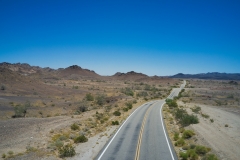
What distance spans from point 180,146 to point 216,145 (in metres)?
3.44

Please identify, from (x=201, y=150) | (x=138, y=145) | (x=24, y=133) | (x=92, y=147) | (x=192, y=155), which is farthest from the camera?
(x=24, y=133)

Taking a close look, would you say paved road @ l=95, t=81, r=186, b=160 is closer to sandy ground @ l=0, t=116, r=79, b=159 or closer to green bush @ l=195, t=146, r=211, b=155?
green bush @ l=195, t=146, r=211, b=155

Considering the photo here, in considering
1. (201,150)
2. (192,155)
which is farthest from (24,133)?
(201,150)

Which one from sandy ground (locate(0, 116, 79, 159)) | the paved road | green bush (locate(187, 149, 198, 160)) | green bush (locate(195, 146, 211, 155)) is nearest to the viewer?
green bush (locate(187, 149, 198, 160))

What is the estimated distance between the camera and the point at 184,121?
29.7 metres

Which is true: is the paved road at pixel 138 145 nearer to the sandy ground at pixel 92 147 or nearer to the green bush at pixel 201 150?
the sandy ground at pixel 92 147

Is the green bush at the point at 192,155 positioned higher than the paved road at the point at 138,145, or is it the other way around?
the green bush at the point at 192,155

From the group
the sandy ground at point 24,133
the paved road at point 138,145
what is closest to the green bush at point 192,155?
the paved road at point 138,145

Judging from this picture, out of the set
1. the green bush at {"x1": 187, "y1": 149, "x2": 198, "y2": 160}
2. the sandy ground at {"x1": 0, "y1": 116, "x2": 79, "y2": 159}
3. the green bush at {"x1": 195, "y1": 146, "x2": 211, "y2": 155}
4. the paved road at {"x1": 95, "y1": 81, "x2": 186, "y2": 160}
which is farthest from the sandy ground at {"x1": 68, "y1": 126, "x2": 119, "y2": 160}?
the green bush at {"x1": 195, "y1": 146, "x2": 211, "y2": 155}

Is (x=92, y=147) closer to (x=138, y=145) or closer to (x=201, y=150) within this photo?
(x=138, y=145)

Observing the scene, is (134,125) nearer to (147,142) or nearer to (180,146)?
(147,142)

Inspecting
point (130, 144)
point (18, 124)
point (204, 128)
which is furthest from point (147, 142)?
point (18, 124)

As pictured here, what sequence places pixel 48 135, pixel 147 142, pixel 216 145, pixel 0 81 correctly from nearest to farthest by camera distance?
1. pixel 216 145
2. pixel 147 142
3. pixel 48 135
4. pixel 0 81

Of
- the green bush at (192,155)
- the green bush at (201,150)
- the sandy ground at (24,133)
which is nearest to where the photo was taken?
the green bush at (192,155)
